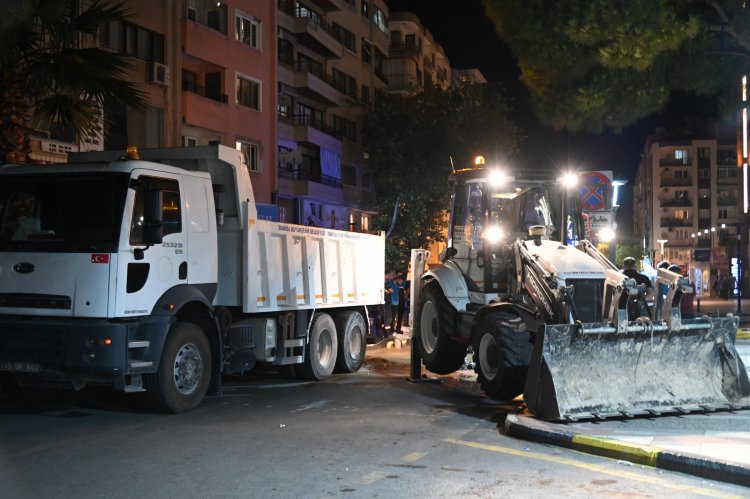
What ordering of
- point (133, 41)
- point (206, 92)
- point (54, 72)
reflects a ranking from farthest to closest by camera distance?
point (206, 92) < point (133, 41) < point (54, 72)

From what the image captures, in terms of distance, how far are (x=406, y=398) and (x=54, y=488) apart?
6195mm

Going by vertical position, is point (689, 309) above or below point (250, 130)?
below

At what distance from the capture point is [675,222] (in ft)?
381

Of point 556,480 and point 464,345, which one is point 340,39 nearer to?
point 464,345

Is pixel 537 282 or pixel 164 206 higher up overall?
pixel 164 206

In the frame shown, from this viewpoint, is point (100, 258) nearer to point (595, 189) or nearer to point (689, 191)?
point (595, 189)

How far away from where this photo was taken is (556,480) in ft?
24.0

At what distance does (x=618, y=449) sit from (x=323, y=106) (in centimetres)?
3638

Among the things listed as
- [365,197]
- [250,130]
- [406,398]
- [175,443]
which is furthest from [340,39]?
[175,443]

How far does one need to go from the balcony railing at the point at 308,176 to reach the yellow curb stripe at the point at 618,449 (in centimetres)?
2992

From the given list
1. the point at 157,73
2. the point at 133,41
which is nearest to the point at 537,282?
the point at 157,73

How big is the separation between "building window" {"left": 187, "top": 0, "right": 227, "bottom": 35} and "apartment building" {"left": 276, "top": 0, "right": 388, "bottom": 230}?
8142 mm

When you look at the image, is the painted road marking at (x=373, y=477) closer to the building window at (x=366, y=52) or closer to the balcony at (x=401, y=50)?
the building window at (x=366, y=52)

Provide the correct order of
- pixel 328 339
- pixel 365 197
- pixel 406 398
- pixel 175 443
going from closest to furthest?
pixel 175 443 < pixel 406 398 < pixel 328 339 < pixel 365 197
